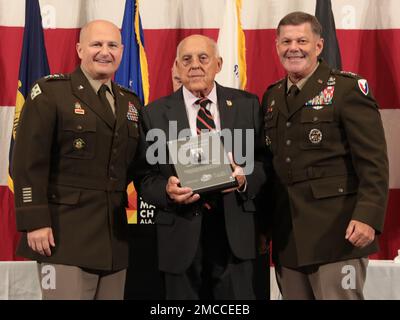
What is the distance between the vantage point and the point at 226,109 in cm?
277

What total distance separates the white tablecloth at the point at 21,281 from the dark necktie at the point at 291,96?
205cm

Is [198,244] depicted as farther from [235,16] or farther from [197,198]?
[235,16]

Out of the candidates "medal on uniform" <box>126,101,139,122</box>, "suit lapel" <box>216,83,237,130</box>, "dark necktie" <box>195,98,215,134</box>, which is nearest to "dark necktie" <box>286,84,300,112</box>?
"suit lapel" <box>216,83,237,130</box>

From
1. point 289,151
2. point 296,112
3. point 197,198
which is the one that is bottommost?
point 197,198

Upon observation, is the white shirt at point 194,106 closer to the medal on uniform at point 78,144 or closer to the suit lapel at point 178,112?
the suit lapel at point 178,112

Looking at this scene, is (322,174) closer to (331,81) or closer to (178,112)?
(331,81)

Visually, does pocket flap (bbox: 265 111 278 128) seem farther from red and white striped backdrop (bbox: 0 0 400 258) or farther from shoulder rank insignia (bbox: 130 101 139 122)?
red and white striped backdrop (bbox: 0 0 400 258)

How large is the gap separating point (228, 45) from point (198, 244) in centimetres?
230

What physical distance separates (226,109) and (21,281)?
1.97m

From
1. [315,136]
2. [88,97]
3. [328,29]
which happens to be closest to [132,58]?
[328,29]

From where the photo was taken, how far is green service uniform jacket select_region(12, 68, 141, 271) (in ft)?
8.38

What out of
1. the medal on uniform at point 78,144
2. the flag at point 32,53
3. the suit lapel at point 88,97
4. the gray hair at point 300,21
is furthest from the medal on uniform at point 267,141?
the flag at point 32,53

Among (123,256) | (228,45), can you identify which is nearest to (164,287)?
(123,256)

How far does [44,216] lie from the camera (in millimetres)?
2529
